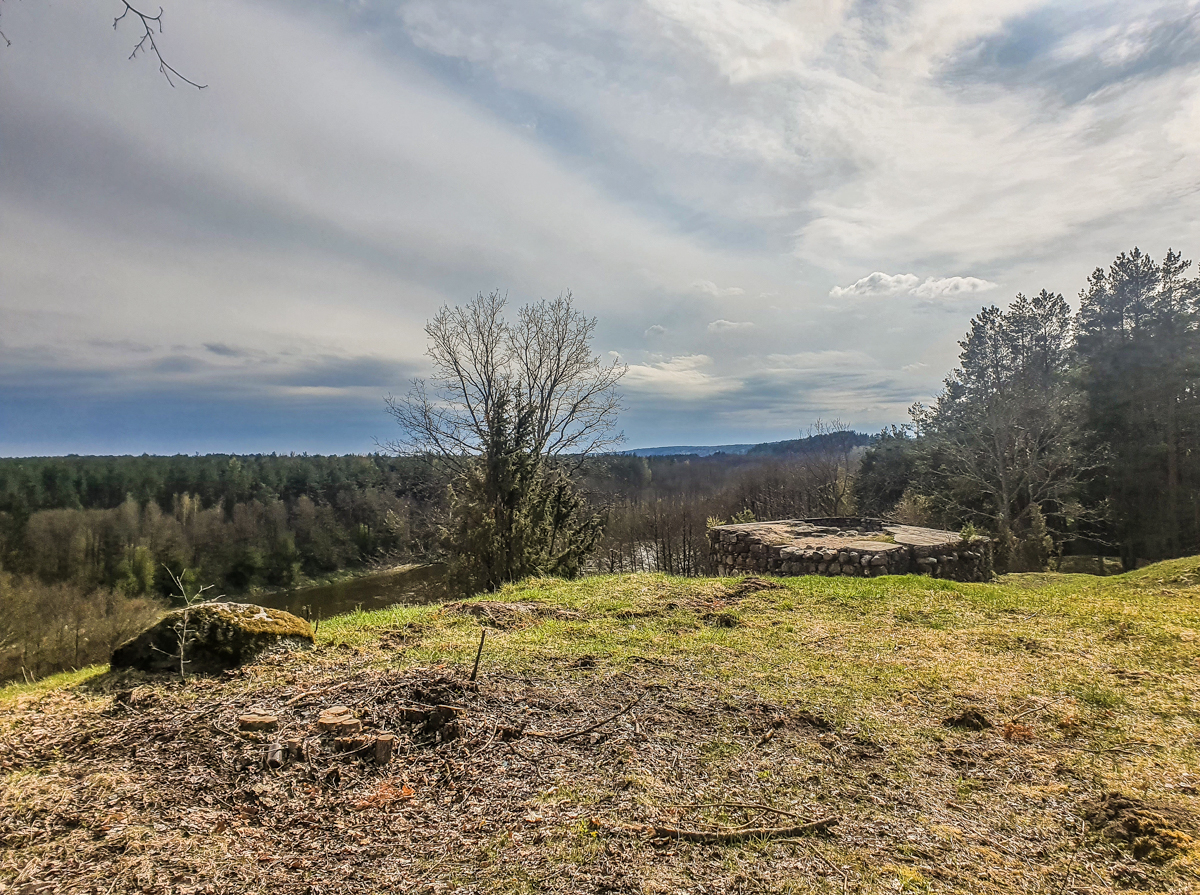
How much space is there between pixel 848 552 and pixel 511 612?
21.9 ft

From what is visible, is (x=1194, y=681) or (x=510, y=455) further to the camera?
(x=510, y=455)

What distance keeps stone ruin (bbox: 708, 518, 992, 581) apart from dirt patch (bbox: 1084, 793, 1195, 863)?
7825 millimetres

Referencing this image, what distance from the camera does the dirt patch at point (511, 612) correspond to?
619 cm

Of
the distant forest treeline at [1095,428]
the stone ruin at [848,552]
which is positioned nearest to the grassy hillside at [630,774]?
the stone ruin at [848,552]

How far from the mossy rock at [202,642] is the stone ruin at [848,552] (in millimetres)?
8801

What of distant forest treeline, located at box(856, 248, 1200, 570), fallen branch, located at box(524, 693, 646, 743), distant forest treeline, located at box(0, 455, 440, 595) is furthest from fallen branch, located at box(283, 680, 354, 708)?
distant forest treeline, located at box(856, 248, 1200, 570)

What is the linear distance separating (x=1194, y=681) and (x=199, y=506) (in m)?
61.3

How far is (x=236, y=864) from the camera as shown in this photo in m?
2.10

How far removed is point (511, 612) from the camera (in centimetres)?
662

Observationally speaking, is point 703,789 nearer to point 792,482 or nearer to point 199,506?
point 792,482

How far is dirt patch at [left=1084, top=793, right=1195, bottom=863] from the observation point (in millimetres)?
2186

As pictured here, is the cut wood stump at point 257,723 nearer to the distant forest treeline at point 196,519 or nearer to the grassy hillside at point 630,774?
the grassy hillside at point 630,774

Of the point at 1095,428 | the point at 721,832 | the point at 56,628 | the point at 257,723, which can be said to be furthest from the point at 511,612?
the point at 1095,428

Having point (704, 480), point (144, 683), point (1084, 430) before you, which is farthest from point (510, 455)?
point (704, 480)
